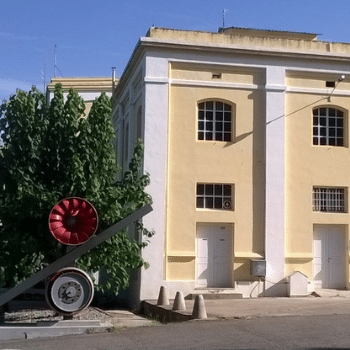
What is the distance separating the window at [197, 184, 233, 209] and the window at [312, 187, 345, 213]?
8.87ft

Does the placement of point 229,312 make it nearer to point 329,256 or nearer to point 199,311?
point 199,311

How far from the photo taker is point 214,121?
20.9 meters

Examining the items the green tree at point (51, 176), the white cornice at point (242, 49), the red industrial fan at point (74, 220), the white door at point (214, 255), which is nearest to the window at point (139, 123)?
the white cornice at point (242, 49)

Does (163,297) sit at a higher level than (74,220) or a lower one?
lower

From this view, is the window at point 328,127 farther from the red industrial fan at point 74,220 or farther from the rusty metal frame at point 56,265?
the red industrial fan at point 74,220

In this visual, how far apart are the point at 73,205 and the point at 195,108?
7503mm

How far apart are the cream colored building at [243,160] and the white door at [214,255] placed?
0.10 ft

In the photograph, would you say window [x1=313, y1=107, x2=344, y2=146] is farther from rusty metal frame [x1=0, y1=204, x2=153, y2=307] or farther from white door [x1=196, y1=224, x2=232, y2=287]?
rusty metal frame [x1=0, y1=204, x2=153, y2=307]

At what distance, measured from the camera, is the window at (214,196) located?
20578 millimetres

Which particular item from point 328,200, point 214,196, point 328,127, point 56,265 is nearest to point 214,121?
point 214,196

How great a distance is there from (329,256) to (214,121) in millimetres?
5442

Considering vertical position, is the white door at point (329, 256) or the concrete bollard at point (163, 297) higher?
the white door at point (329, 256)

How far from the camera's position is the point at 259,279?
66.1 feet

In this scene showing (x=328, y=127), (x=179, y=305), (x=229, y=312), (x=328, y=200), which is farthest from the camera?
(x=328, y=127)
